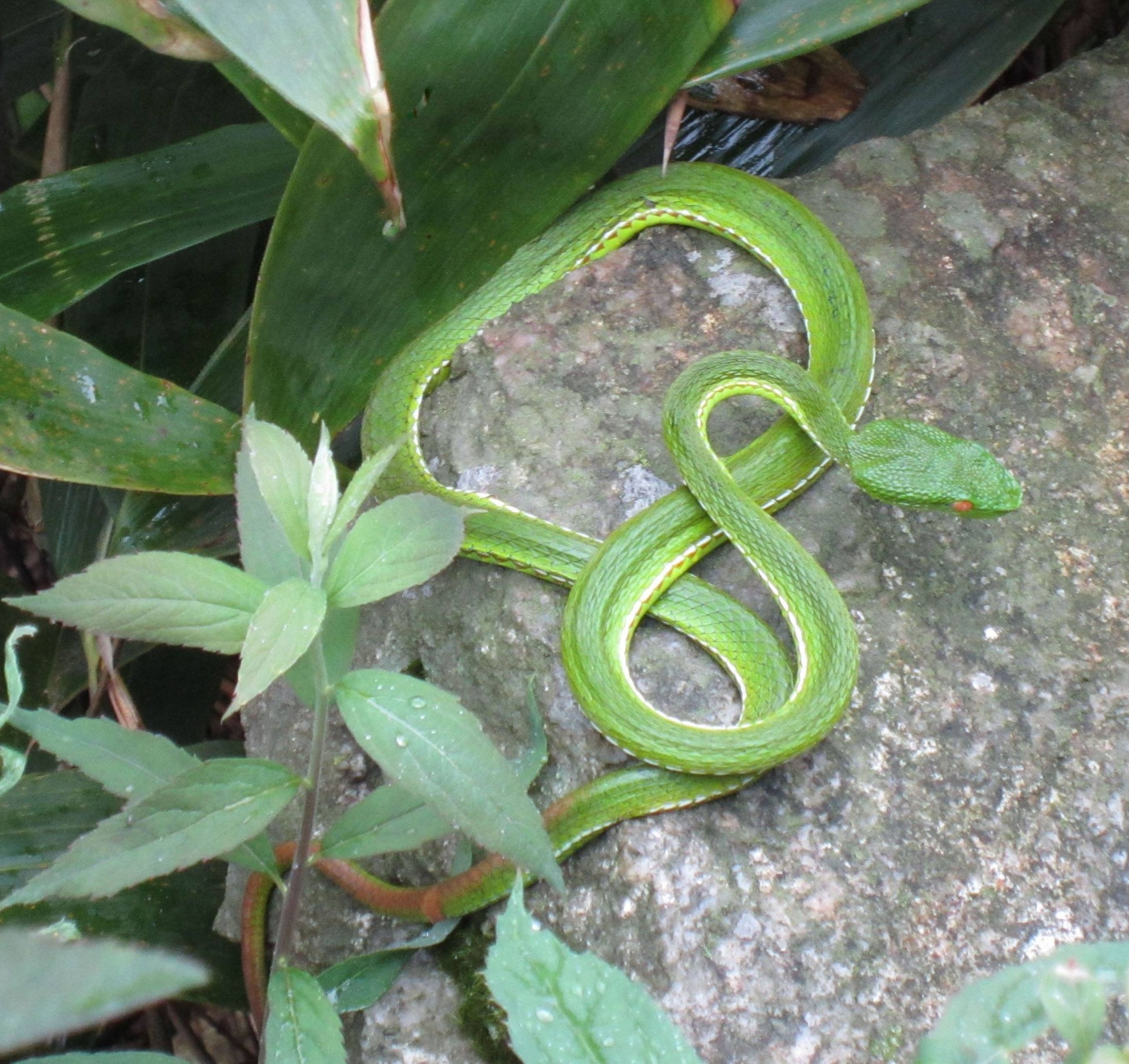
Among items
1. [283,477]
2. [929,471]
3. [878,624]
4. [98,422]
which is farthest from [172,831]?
[929,471]

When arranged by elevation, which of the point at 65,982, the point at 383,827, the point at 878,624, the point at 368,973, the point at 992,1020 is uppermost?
the point at 65,982

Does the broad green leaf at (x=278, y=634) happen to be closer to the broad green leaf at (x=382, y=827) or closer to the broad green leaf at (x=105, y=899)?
the broad green leaf at (x=382, y=827)

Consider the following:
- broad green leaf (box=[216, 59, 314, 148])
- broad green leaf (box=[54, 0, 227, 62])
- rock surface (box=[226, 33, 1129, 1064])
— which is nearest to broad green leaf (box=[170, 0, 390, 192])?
broad green leaf (box=[54, 0, 227, 62])

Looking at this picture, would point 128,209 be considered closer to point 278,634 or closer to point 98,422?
point 98,422

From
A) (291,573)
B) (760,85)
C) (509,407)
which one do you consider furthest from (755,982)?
(760,85)

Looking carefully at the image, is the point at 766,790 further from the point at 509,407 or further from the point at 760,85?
the point at 760,85

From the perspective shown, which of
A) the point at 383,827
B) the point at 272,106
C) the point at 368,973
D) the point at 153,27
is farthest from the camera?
the point at 272,106
